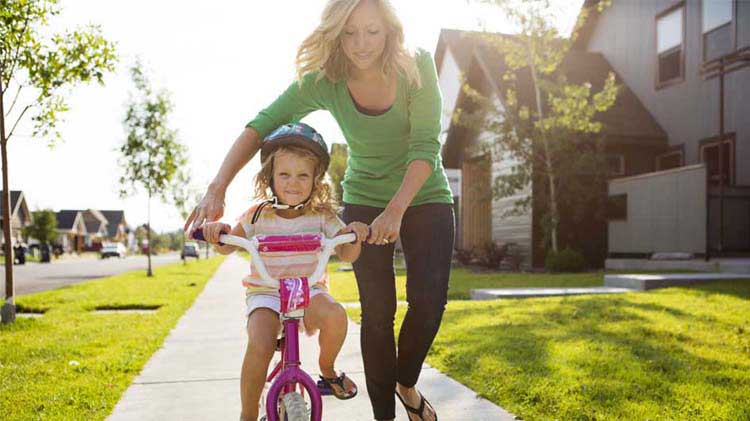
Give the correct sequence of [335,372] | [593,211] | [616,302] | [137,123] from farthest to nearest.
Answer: [137,123], [593,211], [616,302], [335,372]

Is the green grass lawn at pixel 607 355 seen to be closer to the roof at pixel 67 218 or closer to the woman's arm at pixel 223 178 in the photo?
the woman's arm at pixel 223 178

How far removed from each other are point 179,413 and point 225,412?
10.8 inches

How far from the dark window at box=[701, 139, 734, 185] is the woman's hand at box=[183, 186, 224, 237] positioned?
1460cm

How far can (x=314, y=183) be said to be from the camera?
10.3 feet

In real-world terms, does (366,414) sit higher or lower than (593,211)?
lower

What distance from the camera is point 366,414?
4.07 m

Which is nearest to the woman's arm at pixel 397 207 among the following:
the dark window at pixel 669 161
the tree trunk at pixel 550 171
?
the tree trunk at pixel 550 171

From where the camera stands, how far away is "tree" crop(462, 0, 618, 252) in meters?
15.6

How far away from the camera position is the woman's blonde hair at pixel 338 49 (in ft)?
9.86

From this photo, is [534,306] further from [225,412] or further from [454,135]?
[454,135]

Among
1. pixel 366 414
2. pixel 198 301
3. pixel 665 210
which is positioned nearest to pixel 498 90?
pixel 665 210

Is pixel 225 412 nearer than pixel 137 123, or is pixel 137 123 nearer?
pixel 225 412

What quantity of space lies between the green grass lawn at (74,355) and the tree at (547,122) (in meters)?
9.04

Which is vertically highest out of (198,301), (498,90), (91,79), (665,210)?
(498,90)
